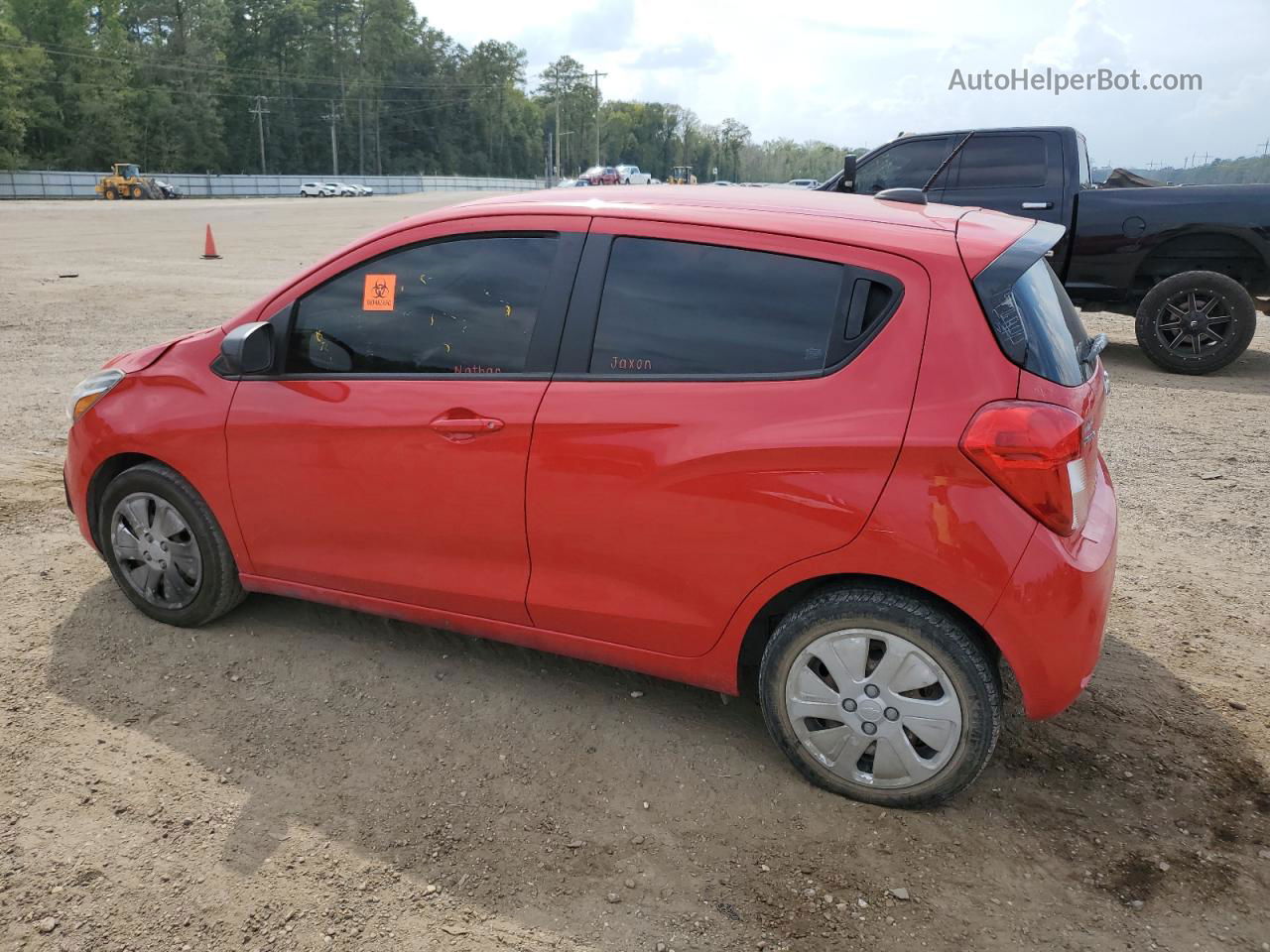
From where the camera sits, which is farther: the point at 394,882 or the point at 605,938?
the point at 394,882

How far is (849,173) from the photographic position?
32.8 ft

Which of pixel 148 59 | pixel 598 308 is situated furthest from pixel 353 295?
pixel 148 59

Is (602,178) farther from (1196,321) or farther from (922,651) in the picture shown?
(922,651)

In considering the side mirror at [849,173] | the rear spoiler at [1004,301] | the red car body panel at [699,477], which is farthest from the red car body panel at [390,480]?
the side mirror at [849,173]

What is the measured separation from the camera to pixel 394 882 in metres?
2.66

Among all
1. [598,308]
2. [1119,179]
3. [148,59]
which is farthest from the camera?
[148,59]

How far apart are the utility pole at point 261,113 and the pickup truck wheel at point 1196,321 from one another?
104302 millimetres

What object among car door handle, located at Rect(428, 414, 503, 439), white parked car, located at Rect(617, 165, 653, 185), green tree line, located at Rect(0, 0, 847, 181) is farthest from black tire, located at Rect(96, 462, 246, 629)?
green tree line, located at Rect(0, 0, 847, 181)

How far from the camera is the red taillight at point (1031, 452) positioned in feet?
8.48

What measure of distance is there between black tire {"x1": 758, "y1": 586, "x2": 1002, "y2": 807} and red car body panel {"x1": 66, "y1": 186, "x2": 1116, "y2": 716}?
0.09 meters

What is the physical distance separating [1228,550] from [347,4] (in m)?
139

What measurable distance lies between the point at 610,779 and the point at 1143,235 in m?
8.44

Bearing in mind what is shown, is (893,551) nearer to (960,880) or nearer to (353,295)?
(960,880)

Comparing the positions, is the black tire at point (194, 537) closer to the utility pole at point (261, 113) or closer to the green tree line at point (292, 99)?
the green tree line at point (292, 99)
